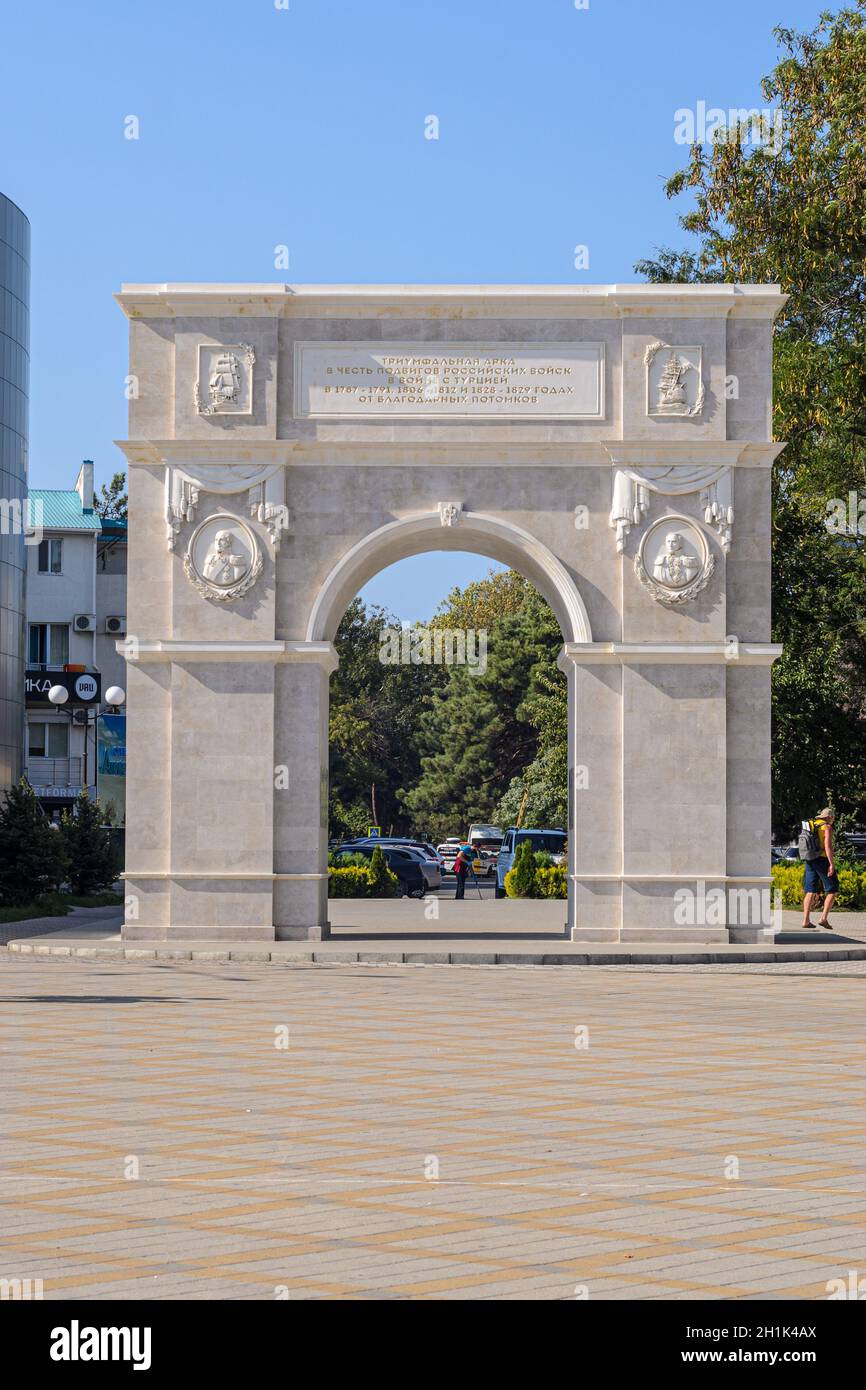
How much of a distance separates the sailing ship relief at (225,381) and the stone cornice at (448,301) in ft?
1.71

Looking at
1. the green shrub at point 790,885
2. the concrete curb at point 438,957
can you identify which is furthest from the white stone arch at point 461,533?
the green shrub at point 790,885

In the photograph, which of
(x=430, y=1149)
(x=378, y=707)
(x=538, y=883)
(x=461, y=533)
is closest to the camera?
(x=430, y=1149)

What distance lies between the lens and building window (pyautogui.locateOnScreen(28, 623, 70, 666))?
2714 inches

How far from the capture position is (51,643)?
2719 inches

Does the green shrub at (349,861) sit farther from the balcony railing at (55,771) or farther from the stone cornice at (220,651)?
the balcony railing at (55,771)

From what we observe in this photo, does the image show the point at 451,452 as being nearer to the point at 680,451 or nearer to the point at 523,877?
the point at 680,451

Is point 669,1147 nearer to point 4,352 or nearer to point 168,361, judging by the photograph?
point 168,361

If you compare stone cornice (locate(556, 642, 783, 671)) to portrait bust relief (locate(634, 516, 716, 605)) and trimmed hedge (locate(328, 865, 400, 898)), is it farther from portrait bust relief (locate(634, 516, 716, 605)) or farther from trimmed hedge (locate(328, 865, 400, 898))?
trimmed hedge (locate(328, 865, 400, 898))

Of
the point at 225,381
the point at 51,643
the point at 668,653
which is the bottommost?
the point at 668,653

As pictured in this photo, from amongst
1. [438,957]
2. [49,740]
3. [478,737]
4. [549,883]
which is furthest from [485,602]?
[438,957]

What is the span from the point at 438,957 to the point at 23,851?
13.5m

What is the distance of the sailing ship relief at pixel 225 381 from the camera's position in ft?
83.0
